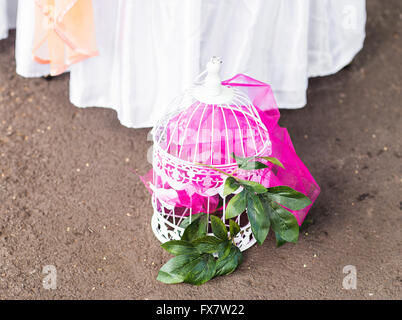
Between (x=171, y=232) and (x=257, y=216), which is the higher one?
(x=257, y=216)

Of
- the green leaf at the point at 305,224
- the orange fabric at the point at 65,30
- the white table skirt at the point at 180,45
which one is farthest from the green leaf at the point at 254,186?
the orange fabric at the point at 65,30

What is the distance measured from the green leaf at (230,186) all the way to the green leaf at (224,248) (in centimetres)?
13

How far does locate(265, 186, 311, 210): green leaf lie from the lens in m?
1.10

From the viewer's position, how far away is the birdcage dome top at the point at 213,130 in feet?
3.61

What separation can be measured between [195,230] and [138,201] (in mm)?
238

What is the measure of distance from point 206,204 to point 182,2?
48cm

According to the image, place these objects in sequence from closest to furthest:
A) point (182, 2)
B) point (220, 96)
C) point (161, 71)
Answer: point (220, 96)
point (182, 2)
point (161, 71)

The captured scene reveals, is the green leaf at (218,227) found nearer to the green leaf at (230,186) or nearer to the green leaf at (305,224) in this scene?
the green leaf at (230,186)

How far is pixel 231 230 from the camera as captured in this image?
114cm

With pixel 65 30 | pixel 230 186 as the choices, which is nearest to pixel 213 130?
pixel 230 186

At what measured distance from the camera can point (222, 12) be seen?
1.34 metres

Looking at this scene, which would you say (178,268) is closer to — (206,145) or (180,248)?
(180,248)
